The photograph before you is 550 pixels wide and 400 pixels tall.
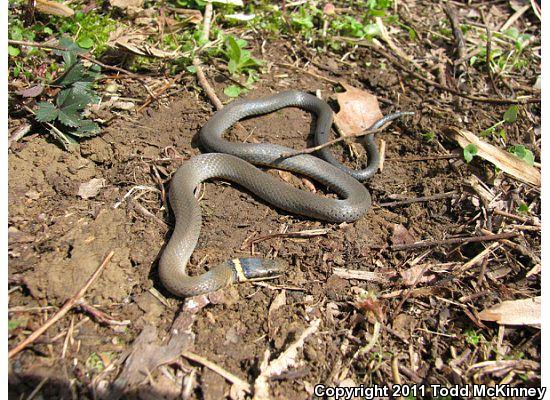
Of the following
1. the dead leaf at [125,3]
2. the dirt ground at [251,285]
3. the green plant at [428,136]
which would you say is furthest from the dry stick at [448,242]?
the dead leaf at [125,3]

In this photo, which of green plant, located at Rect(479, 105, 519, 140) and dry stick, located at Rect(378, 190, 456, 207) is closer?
dry stick, located at Rect(378, 190, 456, 207)

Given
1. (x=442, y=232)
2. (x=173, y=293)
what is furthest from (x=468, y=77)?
(x=173, y=293)

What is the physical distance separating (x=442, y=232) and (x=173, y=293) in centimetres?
317

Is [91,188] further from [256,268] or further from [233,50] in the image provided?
[233,50]

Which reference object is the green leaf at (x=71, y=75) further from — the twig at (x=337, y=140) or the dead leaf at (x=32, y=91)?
the twig at (x=337, y=140)

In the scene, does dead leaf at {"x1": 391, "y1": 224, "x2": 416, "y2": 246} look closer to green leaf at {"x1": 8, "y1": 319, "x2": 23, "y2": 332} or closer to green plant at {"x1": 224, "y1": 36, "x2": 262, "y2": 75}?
green plant at {"x1": 224, "y1": 36, "x2": 262, "y2": 75}

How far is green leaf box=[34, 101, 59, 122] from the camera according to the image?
17.4 feet

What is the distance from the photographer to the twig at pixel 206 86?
256 inches

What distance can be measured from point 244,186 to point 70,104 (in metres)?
2.28

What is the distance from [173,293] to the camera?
4.49 meters

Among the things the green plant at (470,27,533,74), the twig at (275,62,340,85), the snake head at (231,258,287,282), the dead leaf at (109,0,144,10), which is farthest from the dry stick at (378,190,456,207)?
the dead leaf at (109,0,144,10)

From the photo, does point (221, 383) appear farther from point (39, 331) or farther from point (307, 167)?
point (307, 167)

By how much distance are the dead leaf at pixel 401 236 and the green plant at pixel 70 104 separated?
12.4 feet

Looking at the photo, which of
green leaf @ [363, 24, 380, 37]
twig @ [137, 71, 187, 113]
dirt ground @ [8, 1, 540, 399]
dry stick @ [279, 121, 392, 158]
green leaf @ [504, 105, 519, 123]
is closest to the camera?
dirt ground @ [8, 1, 540, 399]
